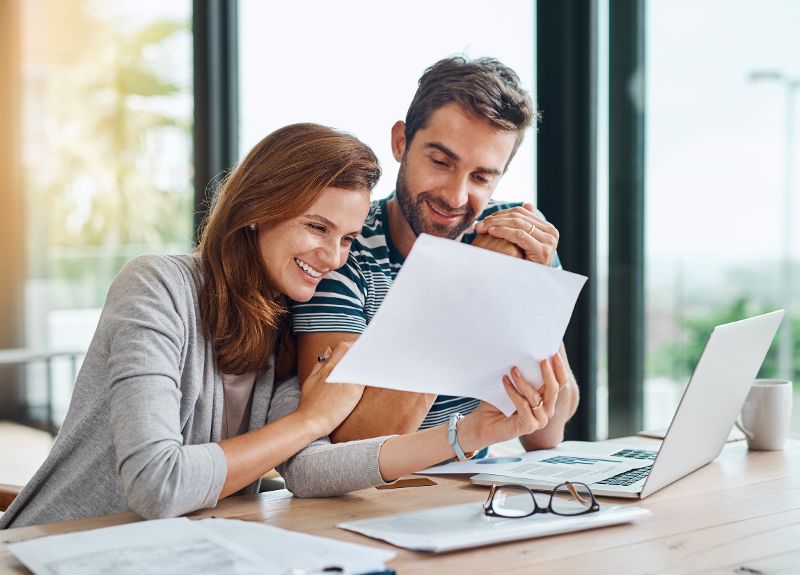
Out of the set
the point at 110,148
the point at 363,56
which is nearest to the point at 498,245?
the point at 363,56

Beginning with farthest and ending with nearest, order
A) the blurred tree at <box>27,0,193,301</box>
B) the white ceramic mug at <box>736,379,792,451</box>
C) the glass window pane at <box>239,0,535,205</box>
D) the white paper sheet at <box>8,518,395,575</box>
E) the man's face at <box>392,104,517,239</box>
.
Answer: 1. the blurred tree at <box>27,0,193,301</box>
2. the glass window pane at <box>239,0,535,205</box>
3. the man's face at <box>392,104,517,239</box>
4. the white ceramic mug at <box>736,379,792,451</box>
5. the white paper sheet at <box>8,518,395,575</box>

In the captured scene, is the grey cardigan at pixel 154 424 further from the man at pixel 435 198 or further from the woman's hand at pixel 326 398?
the man at pixel 435 198

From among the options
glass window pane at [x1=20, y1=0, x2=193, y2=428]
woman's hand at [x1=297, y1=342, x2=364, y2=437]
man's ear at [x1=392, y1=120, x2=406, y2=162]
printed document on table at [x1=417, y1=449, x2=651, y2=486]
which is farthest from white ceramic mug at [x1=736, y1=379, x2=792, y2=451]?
Answer: glass window pane at [x1=20, y1=0, x2=193, y2=428]

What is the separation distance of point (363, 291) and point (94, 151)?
2.67m

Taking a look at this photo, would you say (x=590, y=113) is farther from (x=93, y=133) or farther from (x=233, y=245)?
(x=93, y=133)

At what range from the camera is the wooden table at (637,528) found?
954 millimetres

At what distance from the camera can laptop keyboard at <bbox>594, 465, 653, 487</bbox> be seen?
1298 mm

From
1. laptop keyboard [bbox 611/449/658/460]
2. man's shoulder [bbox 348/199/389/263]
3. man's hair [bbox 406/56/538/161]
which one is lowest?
laptop keyboard [bbox 611/449/658/460]

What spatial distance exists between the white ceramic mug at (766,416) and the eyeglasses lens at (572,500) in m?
0.54

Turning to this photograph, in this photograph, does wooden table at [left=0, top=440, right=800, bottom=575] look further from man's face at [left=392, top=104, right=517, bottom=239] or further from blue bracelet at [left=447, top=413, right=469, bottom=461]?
man's face at [left=392, top=104, right=517, bottom=239]

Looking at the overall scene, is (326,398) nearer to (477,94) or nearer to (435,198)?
(435,198)

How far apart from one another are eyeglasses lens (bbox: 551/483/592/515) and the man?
1.15ft

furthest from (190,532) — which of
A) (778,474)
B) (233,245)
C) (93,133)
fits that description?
(93,133)

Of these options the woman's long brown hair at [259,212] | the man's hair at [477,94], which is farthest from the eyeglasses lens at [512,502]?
the man's hair at [477,94]
